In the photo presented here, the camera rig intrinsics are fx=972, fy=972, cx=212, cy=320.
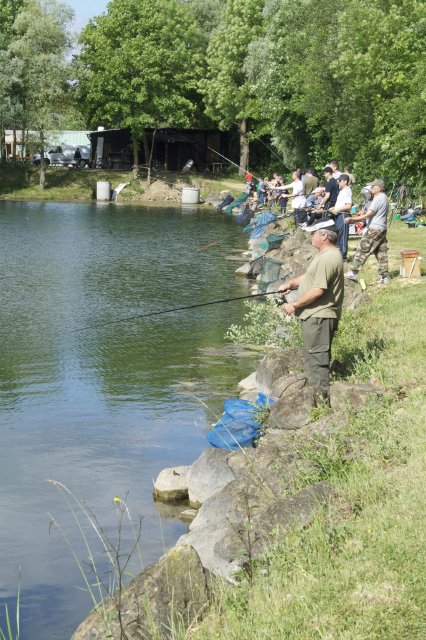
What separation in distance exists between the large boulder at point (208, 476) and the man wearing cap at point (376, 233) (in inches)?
294

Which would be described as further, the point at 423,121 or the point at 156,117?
the point at 156,117

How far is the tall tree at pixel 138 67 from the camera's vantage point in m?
57.1

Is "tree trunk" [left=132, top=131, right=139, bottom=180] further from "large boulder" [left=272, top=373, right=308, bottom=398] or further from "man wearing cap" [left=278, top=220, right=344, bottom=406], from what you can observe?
"man wearing cap" [left=278, top=220, right=344, bottom=406]

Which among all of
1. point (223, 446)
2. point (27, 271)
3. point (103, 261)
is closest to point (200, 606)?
point (223, 446)

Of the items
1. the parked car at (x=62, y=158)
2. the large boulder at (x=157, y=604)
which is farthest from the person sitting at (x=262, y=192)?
the large boulder at (x=157, y=604)

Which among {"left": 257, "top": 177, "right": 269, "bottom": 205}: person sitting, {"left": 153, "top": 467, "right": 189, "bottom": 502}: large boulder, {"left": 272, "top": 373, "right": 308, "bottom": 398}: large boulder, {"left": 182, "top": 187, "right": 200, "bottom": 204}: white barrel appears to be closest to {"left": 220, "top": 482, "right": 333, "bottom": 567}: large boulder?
{"left": 153, "top": 467, "right": 189, "bottom": 502}: large boulder

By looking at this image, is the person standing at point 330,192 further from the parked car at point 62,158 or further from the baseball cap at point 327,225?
the parked car at point 62,158

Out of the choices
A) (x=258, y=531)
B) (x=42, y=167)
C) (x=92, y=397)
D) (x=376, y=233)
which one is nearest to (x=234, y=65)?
(x=42, y=167)

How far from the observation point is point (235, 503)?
806cm

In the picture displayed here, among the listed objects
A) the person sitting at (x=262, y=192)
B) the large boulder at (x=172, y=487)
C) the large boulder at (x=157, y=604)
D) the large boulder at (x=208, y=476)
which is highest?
the person sitting at (x=262, y=192)

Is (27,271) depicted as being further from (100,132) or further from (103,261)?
(100,132)

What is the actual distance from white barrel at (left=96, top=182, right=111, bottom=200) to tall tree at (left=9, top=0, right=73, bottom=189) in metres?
3.23

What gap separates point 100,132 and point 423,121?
36.9 m

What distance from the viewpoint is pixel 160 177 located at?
58.1m
